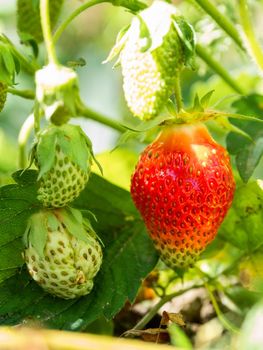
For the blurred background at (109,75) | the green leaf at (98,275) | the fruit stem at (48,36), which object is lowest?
the blurred background at (109,75)

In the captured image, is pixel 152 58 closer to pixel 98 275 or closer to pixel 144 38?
pixel 144 38

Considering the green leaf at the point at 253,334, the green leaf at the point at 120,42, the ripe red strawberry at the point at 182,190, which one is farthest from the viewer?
the ripe red strawberry at the point at 182,190

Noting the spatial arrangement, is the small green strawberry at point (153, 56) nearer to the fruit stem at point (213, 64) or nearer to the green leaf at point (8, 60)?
the green leaf at point (8, 60)

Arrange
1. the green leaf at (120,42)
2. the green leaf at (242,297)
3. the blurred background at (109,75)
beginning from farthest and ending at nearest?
the blurred background at (109,75) → the green leaf at (242,297) → the green leaf at (120,42)

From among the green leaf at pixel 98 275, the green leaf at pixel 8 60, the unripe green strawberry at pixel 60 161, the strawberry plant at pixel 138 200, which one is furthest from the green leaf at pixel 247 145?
the green leaf at pixel 8 60

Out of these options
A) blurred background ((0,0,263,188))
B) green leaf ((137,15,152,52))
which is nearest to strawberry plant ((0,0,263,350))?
green leaf ((137,15,152,52))

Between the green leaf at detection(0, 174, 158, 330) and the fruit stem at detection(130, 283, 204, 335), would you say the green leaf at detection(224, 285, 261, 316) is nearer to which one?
the fruit stem at detection(130, 283, 204, 335)
